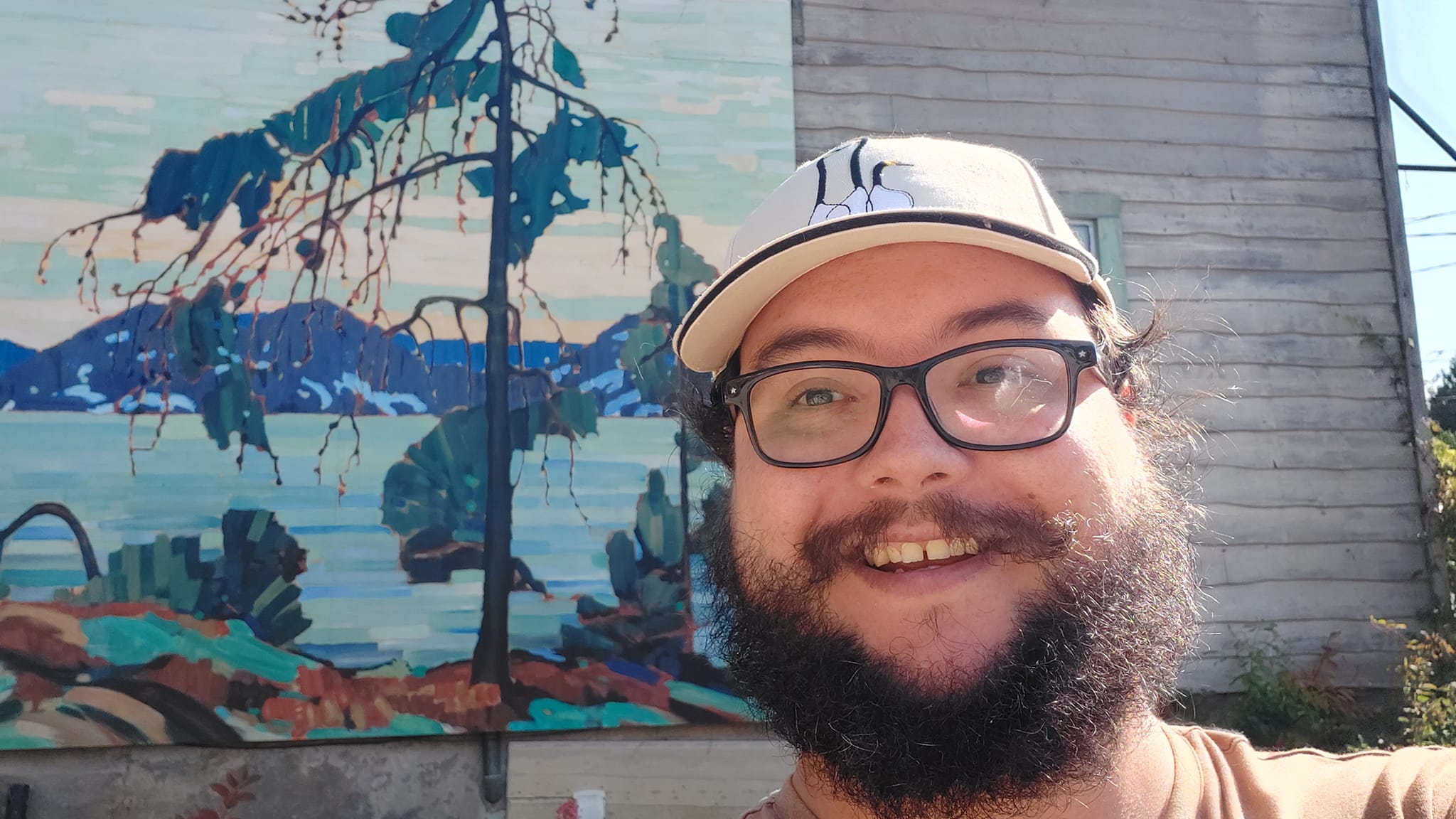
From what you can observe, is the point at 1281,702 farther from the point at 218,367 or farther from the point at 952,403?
the point at 218,367

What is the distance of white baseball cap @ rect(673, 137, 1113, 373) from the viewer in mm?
1467

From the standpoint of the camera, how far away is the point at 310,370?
3939 mm

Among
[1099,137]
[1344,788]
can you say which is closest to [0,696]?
[1344,788]

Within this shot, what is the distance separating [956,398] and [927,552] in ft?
0.80

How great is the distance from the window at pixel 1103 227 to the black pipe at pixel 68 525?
14.9 ft

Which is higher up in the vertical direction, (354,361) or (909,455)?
(354,361)

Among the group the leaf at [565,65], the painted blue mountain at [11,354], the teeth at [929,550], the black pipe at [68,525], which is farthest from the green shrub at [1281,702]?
the painted blue mountain at [11,354]

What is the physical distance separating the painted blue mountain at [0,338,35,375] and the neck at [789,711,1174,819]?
3859 millimetres

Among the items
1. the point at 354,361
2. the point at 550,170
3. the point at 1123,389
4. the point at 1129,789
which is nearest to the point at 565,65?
the point at 550,170

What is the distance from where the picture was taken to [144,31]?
4047mm

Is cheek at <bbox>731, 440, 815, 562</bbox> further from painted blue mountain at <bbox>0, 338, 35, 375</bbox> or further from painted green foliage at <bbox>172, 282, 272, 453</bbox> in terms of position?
painted blue mountain at <bbox>0, 338, 35, 375</bbox>

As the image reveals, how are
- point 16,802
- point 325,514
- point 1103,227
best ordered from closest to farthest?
point 16,802 < point 325,514 < point 1103,227

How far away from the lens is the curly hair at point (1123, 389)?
5.30 ft

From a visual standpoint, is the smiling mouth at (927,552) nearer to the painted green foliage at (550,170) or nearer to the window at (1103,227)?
the painted green foliage at (550,170)
